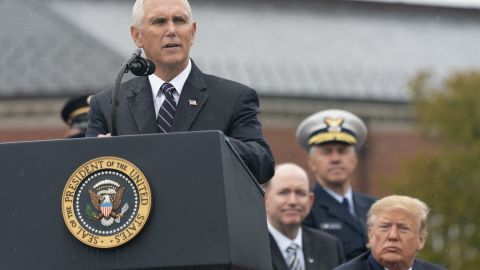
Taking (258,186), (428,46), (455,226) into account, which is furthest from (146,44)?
(428,46)

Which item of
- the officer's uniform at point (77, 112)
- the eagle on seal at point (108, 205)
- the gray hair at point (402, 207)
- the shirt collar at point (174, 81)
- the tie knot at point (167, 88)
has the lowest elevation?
the eagle on seal at point (108, 205)

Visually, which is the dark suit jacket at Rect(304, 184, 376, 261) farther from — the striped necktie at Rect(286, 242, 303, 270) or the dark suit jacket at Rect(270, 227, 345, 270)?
the striped necktie at Rect(286, 242, 303, 270)

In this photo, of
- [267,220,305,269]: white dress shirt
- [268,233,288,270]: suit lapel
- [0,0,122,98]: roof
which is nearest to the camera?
[268,233,288,270]: suit lapel

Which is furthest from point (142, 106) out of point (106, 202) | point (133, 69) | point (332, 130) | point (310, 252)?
point (332, 130)

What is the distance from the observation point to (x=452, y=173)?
5247 cm

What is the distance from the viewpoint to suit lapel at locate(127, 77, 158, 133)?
7.97m

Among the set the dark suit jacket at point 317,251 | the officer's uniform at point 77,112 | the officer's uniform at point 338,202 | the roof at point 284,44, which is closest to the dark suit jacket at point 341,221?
the officer's uniform at point 338,202

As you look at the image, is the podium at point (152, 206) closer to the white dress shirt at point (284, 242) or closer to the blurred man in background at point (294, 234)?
the blurred man in background at point (294, 234)

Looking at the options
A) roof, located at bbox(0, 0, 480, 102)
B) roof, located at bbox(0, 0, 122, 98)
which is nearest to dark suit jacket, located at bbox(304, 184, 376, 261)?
roof, located at bbox(0, 0, 122, 98)

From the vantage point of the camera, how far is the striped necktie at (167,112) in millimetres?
7977

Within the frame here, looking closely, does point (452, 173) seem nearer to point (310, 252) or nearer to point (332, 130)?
point (332, 130)

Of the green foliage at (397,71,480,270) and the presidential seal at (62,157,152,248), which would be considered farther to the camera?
the green foliage at (397,71,480,270)

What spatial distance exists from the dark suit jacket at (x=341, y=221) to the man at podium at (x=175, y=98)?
522cm

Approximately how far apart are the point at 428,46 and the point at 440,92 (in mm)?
11718
